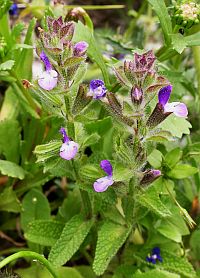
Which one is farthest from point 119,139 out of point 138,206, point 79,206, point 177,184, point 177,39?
point 177,184

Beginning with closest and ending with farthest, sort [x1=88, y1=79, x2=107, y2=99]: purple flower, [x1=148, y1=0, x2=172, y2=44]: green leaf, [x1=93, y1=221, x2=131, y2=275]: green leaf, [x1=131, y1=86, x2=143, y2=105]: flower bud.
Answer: [x1=131, y1=86, x2=143, y2=105]: flower bud < [x1=88, y1=79, x2=107, y2=99]: purple flower < [x1=93, y1=221, x2=131, y2=275]: green leaf < [x1=148, y1=0, x2=172, y2=44]: green leaf

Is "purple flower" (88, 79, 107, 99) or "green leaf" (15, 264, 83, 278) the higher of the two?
"purple flower" (88, 79, 107, 99)

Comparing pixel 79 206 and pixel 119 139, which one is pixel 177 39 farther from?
pixel 79 206

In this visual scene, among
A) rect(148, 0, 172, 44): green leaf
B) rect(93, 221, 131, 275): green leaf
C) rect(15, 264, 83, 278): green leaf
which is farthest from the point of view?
rect(15, 264, 83, 278): green leaf

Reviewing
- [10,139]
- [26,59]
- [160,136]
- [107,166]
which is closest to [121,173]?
[107,166]

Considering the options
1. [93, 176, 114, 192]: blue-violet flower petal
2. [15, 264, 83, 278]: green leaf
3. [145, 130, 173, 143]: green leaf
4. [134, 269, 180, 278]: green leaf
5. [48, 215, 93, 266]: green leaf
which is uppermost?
[145, 130, 173, 143]: green leaf

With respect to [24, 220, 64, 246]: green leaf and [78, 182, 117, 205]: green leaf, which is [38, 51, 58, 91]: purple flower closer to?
[78, 182, 117, 205]: green leaf

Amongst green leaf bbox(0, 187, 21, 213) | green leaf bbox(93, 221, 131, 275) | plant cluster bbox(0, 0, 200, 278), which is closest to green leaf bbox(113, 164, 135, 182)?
plant cluster bbox(0, 0, 200, 278)
